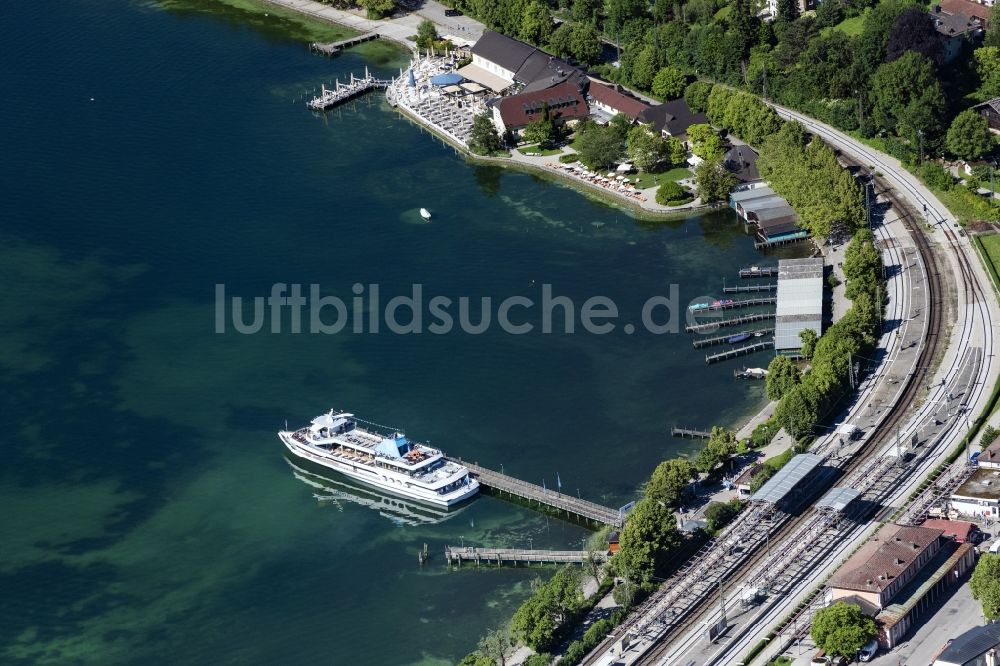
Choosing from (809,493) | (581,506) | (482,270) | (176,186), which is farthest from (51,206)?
(809,493)

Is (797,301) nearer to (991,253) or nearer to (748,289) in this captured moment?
(748,289)

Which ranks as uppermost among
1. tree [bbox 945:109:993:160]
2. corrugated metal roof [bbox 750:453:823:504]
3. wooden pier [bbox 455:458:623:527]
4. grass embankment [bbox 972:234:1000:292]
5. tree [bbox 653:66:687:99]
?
tree [bbox 945:109:993:160]

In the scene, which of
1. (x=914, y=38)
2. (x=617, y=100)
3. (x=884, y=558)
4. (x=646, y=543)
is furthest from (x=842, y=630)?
(x=617, y=100)

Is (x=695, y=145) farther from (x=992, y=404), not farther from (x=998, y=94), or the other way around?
(x=992, y=404)

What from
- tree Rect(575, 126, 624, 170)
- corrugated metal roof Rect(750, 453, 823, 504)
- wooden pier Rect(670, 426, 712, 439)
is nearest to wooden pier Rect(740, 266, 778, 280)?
tree Rect(575, 126, 624, 170)

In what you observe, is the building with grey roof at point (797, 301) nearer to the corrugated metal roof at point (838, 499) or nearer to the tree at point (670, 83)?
the corrugated metal roof at point (838, 499)

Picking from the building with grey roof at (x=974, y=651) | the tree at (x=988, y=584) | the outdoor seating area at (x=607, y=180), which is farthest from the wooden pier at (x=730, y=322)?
the building with grey roof at (x=974, y=651)

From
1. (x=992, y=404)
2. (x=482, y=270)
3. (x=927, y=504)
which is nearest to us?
(x=927, y=504)

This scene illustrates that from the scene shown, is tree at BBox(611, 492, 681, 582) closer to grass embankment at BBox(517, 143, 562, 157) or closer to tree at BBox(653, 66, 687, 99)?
grass embankment at BBox(517, 143, 562, 157)
